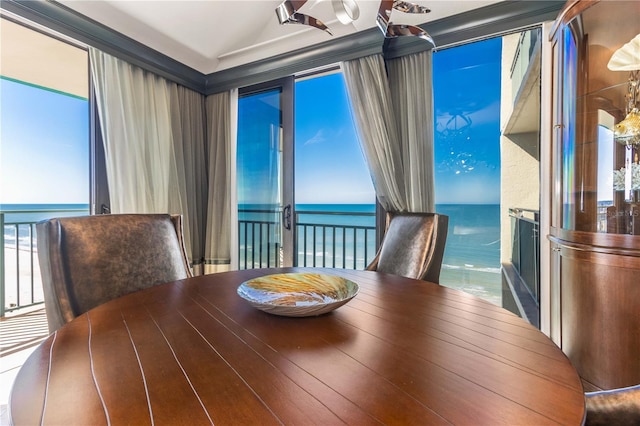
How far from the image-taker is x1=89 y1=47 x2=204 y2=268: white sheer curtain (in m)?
2.45

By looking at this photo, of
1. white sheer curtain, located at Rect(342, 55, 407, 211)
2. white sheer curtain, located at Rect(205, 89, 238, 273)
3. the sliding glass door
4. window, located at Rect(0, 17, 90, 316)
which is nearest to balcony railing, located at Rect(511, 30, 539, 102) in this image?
white sheer curtain, located at Rect(342, 55, 407, 211)

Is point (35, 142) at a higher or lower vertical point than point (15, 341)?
higher

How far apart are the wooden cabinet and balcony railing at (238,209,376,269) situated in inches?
61.0

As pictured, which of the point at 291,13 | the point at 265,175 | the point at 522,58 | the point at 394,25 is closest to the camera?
the point at 291,13

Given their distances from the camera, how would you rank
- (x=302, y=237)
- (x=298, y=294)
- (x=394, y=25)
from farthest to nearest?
(x=302, y=237)
(x=394, y=25)
(x=298, y=294)

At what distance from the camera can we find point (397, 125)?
250 centimetres

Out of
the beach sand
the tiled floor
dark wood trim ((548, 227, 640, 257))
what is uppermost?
dark wood trim ((548, 227, 640, 257))

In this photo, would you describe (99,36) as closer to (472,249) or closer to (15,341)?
(15,341)

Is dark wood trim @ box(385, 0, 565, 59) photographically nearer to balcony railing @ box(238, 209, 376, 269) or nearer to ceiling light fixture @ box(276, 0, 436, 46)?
ceiling light fixture @ box(276, 0, 436, 46)

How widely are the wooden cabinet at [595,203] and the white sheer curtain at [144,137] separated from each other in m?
3.05

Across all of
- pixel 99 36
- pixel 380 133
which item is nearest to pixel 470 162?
pixel 380 133

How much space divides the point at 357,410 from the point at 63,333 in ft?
2.55

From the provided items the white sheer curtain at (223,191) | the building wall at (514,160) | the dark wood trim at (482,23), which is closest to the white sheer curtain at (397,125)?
the dark wood trim at (482,23)

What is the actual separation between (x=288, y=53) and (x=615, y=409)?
3023 mm
